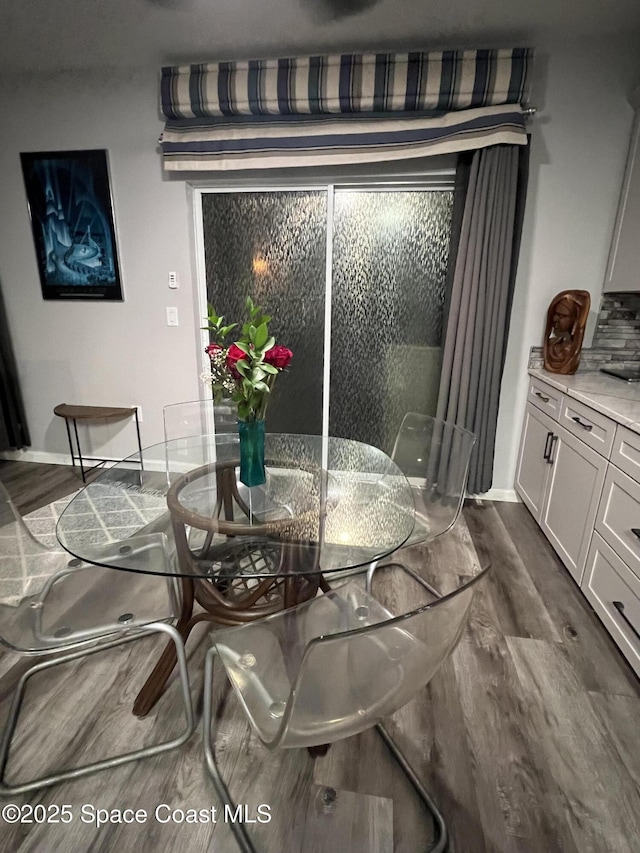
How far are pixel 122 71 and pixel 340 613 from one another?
3353 millimetres

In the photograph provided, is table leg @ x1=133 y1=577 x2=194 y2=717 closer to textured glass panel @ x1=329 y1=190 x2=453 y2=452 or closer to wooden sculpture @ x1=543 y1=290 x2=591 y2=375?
textured glass panel @ x1=329 y1=190 x2=453 y2=452

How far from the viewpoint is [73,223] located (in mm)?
2842

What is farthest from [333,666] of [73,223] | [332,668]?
[73,223]

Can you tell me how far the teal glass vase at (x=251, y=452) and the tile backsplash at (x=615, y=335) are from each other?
2115 mm

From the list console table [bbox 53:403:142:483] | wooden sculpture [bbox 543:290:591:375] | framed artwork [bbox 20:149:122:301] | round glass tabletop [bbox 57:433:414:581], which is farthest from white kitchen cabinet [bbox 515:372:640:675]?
framed artwork [bbox 20:149:122:301]

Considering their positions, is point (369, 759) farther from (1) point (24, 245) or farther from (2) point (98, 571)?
(1) point (24, 245)

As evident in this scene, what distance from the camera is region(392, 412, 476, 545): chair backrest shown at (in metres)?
1.72

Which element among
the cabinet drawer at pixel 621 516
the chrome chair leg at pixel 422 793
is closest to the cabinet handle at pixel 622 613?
the cabinet drawer at pixel 621 516

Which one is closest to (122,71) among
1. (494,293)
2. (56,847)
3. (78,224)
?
(78,224)

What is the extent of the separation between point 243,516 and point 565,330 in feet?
7.09

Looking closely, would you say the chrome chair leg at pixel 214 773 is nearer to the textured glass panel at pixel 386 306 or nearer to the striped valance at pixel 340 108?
the textured glass panel at pixel 386 306

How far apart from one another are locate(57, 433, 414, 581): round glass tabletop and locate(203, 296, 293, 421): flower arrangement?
33 cm

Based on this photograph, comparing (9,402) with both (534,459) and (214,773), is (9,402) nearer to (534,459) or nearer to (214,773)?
(214,773)

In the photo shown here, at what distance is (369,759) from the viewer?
1.20m
